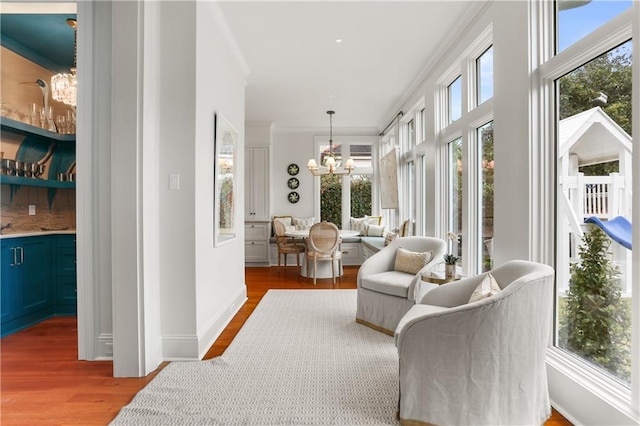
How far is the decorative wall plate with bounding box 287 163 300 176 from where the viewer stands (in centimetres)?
763

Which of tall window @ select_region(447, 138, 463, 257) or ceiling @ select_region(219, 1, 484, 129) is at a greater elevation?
ceiling @ select_region(219, 1, 484, 129)

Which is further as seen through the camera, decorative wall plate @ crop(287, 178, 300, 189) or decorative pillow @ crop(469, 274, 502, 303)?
decorative wall plate @ crop(287, 178, 300, 189)

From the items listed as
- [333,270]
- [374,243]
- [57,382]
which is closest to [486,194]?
[333,270]

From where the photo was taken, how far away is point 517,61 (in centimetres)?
236

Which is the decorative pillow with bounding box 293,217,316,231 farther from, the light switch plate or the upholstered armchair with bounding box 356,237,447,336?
the light switch plate

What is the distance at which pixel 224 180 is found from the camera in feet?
11.1

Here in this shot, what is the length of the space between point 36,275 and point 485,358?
426 cm

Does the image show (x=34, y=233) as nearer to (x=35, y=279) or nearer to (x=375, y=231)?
(x=35, y=279)

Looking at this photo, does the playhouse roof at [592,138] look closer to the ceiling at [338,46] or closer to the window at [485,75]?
the window at [485,75]

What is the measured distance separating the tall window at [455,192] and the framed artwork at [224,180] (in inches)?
101

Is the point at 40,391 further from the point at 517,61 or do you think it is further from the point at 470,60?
the point at 470,60

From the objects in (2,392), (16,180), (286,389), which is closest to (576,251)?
(286,389)

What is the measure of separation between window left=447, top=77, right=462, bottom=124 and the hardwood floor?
3.05 meters

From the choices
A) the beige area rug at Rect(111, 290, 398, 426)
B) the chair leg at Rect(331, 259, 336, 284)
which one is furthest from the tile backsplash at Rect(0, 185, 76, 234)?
the chair leg at Rect(331, 259, 336, 284)
